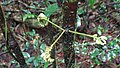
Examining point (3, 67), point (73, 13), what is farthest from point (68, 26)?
point (3, 67)

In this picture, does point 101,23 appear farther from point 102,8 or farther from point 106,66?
point 106,66

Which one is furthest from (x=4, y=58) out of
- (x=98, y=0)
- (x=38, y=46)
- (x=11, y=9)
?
(x=98, y=0)

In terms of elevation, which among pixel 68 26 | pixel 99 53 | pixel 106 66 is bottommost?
pixel 106 66

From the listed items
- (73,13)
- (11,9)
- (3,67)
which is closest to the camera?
(73,13)

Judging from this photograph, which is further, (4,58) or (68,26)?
(4,58)

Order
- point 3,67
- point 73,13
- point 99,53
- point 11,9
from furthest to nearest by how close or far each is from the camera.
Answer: point 11,9, point 3,67, point 99,53, point 73,13

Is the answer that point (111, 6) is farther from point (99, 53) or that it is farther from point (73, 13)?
point (73, 13)

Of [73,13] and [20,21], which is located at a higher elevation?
[73,13]

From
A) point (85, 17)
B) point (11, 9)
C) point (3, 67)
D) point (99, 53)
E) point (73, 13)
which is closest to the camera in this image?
point (73, 13)

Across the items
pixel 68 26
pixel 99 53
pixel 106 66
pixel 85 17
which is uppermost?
pixel 68 26
